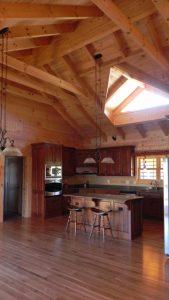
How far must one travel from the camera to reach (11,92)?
24.1 feet

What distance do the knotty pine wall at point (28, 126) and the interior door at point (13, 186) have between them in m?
0.34

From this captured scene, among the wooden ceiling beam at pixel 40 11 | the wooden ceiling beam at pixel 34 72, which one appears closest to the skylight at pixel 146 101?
the wooden ceiling beam at pixel 34 72

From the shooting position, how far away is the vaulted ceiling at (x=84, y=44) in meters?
3.53

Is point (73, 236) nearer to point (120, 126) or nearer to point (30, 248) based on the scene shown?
point (30, 248)

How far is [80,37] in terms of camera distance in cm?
477

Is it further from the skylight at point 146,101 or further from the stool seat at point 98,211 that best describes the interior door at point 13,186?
the skylight at point 146,101

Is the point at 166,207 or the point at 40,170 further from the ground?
the point at 40,170

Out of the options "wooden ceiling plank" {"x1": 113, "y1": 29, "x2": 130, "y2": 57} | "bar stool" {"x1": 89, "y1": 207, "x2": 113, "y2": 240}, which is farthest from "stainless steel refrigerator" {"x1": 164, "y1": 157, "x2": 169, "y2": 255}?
"wooden ceiling plank" {"x1": 113, "y1": 29, "x2": 130, "y2": 57}

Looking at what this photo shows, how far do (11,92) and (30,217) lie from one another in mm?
4179

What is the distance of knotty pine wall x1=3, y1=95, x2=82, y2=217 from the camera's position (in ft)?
25.4

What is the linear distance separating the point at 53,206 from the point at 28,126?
9.56 ft

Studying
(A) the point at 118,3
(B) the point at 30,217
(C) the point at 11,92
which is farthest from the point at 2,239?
(A) the point at 118,3

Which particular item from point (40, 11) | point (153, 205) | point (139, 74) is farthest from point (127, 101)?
point (40, 11)

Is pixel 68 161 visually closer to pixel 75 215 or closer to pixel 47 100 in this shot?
pixel 47 100
